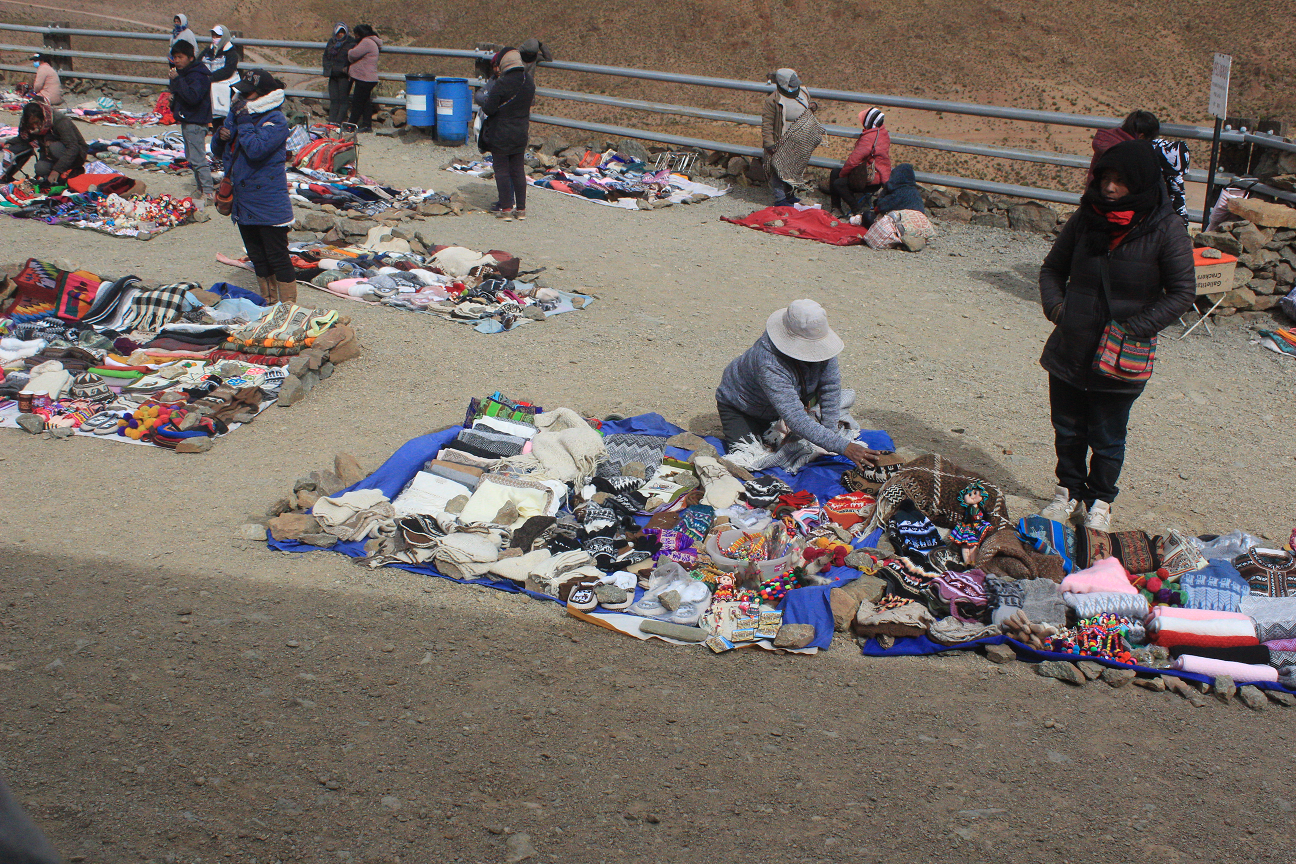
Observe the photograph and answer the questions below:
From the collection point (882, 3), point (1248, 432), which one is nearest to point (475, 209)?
point (1248, 432)

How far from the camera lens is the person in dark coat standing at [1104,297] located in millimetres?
4297

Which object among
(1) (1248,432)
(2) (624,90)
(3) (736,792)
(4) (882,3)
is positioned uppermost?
(4) (882,3)

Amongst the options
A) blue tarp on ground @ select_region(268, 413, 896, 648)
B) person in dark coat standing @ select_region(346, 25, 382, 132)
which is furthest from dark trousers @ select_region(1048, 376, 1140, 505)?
person in dark coat standing @ select_region(346, 25, 382, 132)

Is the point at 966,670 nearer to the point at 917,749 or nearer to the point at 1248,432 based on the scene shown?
the point at 917,749

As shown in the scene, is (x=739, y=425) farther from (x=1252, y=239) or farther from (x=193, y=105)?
(x=193, y=105)

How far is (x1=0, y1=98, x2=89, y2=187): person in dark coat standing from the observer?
1023 centimetres

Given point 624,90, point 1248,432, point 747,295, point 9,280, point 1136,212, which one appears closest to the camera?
point 1136,212

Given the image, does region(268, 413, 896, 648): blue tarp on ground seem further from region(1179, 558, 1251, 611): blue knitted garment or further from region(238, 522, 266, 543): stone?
region(1179, 558, 1251, 611): blue knitted garment

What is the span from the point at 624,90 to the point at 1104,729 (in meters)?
30.1

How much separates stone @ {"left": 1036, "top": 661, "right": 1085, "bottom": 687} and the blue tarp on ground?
884mm

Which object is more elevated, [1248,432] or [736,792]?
[1248,432]

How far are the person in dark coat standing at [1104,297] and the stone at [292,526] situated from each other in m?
3.82

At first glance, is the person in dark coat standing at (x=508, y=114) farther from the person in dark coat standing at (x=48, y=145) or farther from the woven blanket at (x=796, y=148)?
the person in dark coat standing at (x=48, y=145)

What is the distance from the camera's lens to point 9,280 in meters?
7.37
